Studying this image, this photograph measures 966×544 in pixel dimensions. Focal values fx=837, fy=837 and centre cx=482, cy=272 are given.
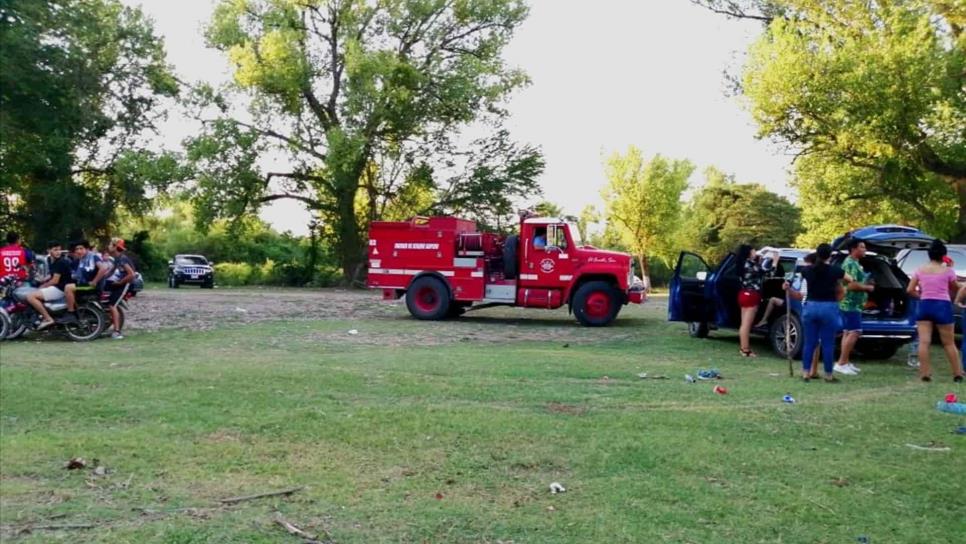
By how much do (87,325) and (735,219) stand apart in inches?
2262

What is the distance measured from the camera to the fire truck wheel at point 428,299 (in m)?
19.7

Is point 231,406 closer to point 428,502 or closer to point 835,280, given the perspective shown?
point 428,502

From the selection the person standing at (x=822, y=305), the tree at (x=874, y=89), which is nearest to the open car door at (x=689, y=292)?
the person standing at (x=822, y=305)

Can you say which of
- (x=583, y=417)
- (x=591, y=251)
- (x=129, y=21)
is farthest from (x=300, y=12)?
(x=583, y=417)

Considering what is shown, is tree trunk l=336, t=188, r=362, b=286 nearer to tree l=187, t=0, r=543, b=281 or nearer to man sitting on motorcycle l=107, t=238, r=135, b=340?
tree l=187, t=0, r=543, b=281

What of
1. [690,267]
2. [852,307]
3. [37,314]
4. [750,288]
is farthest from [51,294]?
[852,307]

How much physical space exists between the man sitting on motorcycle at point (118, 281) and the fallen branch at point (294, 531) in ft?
36.1

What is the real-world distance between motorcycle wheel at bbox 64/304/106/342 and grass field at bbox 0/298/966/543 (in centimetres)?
331

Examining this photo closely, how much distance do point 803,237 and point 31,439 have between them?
36.7 meters

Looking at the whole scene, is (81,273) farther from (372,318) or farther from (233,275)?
(233,275)

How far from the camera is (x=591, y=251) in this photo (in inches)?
740

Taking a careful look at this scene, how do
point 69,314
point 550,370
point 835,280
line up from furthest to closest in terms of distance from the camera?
point 69,314 < point 550,370 < point 835,280

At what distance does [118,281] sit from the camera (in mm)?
14477

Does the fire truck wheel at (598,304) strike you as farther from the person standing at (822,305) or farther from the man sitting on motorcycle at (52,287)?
the man sitting on motorcycle at (52,287)
